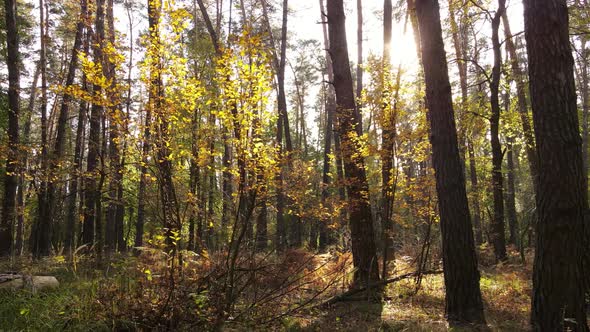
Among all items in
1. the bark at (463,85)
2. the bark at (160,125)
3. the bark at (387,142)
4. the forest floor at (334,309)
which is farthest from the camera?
the bark at (463,85)

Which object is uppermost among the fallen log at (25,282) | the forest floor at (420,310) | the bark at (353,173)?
the bark at (353,173)

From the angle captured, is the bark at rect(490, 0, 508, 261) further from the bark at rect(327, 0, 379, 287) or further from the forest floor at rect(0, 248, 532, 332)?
the bark at rect(327, 0, 379, 287)

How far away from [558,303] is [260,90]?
3.60 metres

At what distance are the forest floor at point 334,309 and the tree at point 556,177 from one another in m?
1.32

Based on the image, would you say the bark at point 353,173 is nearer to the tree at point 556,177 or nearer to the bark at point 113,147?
the tree at point 556,177

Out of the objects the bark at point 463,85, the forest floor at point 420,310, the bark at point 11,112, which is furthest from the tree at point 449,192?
the bark at point 11,112

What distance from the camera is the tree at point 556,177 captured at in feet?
11.2

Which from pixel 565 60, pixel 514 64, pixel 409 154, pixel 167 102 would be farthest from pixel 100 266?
pixel 514 64

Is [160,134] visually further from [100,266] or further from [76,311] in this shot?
[100,266]

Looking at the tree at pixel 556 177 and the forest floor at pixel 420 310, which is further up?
the tree at pixel 556 177

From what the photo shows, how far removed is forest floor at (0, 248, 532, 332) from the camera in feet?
12.0

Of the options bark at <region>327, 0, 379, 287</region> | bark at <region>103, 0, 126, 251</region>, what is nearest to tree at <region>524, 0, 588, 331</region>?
bark at <region>327, 0, 379, 287</region>

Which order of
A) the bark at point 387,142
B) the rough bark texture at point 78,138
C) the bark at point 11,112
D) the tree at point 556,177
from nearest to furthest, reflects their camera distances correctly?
the tree at point 556,177
the bark at point 387,142
the rough bark texture at point 78,138
the bark at point 11,112

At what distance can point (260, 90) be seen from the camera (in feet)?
13.8
